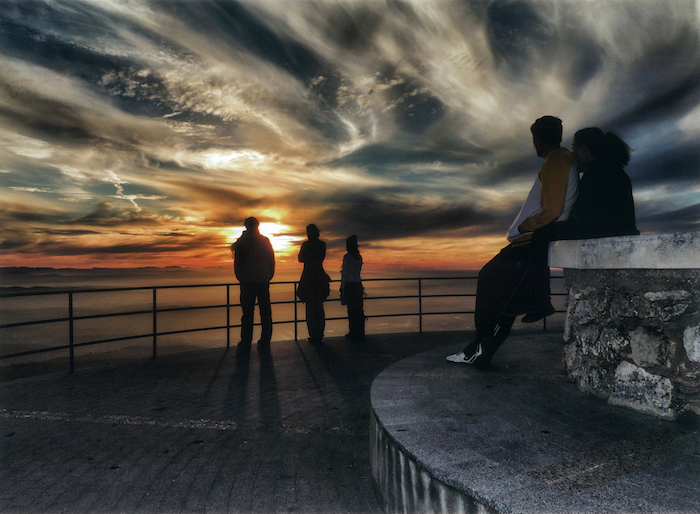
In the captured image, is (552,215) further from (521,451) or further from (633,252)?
(521,451)

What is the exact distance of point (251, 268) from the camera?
6.66m

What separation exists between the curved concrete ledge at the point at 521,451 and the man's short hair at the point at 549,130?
1.81 m

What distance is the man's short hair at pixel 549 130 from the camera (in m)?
3.04

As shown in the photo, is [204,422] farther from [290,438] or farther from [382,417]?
[382,417]

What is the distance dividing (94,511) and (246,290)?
15.0ft

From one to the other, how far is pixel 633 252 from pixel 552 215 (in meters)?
0.56

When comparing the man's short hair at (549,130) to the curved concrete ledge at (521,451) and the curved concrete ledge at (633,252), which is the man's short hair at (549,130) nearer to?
the curved concrete ledge at (633,252)

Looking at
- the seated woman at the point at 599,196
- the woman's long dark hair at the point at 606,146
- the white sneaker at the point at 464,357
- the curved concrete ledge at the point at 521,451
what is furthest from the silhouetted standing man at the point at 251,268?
the woman's long dark hair at the point at 606,146

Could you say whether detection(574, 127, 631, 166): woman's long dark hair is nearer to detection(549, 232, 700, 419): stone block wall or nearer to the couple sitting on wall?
the couple sitting on wall

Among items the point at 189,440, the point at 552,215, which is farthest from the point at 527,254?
Result: the point at 189,440

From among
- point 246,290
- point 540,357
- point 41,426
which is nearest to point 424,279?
point 246,290

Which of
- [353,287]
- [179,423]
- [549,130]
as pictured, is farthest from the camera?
[353,287]

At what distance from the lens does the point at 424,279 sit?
841cm

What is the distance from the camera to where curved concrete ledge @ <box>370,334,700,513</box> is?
160 centimetres
